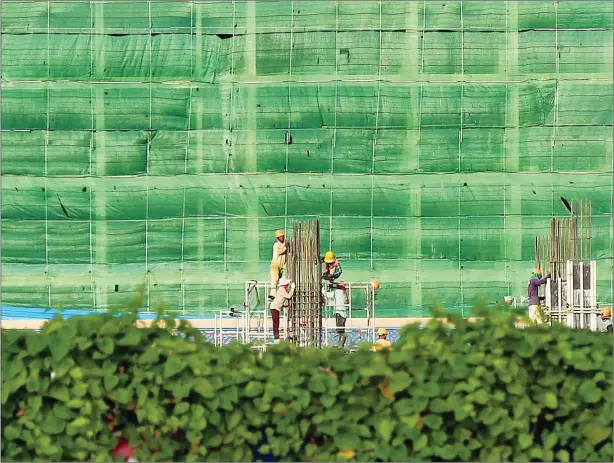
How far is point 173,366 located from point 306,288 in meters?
11.9

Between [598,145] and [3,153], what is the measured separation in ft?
41.7

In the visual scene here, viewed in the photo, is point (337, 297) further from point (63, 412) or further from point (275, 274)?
point (63, 412)

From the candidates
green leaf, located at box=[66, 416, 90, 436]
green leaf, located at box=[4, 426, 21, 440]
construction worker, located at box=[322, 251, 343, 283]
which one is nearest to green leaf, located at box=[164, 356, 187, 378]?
green leaf, located at box=[66, 416, 90, 436]

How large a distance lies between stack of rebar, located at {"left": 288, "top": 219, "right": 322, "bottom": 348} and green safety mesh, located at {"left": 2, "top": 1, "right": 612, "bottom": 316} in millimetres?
8561

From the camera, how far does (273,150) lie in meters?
27.0

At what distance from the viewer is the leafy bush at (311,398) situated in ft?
19.6

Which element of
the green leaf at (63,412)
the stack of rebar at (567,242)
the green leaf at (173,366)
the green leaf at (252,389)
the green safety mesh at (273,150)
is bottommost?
the green leaf at (63,412)

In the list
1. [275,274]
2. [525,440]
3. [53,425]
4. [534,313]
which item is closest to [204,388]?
[53,425]

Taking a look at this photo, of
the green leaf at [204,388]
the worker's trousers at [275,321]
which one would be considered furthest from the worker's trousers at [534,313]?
the green leaf at [204,388]

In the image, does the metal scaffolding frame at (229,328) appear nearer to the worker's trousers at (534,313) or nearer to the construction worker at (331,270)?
the construction worker at (331,270)

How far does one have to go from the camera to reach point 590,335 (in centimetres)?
631

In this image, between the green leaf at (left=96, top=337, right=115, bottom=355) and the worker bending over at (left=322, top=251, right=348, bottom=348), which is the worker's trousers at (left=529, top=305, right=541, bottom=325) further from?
the green leaf at (left=96, top=337, right=115, bottom=355)

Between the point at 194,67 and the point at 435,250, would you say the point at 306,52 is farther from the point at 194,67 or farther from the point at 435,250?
the point at 435,250

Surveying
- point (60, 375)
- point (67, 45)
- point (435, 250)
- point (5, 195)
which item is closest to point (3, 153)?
point (5, 195)
